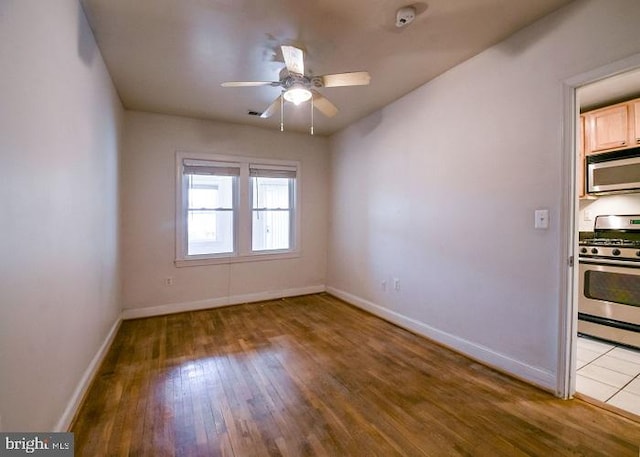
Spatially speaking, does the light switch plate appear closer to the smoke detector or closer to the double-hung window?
the smoke detector

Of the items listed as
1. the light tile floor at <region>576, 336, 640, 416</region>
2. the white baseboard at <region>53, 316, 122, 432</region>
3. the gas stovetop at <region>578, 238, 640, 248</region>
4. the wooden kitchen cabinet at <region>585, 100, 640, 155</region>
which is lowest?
the light tile floor at <region>576, 336, 640, 416</region>

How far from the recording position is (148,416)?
1841 millimetres

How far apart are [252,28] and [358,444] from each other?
2790 mm

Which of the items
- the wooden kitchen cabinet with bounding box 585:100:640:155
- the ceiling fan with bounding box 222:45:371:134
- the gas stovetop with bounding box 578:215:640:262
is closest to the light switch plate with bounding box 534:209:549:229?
the gas stovetop with bounding box 578:215:640:262

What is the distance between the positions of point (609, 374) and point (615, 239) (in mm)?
1634

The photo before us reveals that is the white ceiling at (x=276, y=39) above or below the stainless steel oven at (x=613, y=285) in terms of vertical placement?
above

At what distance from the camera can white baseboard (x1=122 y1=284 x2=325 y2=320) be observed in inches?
145

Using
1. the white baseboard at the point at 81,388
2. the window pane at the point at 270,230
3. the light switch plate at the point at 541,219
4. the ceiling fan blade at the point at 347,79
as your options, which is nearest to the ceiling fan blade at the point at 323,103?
the ceiling fan blade at the point at 347,79

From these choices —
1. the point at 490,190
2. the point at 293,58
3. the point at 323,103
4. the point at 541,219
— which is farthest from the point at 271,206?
the point at 541,219

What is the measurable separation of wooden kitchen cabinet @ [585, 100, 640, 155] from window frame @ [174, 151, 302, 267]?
3.59 meters

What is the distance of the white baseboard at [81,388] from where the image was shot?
1.66m

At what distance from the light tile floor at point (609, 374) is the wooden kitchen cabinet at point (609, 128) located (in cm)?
199

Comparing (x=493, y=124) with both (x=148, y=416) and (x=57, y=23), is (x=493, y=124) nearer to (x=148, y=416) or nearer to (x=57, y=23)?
(x=57, y=23)

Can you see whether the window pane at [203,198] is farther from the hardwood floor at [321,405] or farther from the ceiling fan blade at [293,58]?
the ceiling fan blade at [293,58]
